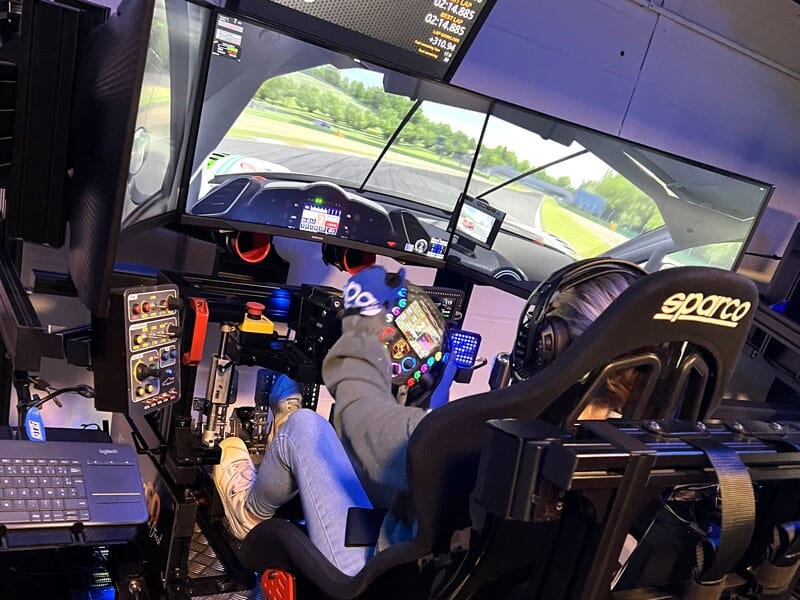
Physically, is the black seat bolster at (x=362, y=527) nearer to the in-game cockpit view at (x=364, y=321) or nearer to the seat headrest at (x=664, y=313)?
the in-game cockpit view at (x=364, y=321)

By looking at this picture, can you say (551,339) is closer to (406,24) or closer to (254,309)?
(254,309)

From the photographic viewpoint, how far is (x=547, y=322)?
1037 mm

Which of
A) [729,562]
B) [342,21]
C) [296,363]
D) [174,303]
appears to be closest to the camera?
[729,562]

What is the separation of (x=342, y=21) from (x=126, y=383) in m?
1.27

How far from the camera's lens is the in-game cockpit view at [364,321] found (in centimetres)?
87

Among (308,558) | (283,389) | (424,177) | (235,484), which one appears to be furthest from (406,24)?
(308,558)

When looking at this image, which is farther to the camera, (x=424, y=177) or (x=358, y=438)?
(x=424, y=177)

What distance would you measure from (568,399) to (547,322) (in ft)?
0.53

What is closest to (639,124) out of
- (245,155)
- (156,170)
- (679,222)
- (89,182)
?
(679,222)

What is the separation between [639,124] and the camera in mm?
3266

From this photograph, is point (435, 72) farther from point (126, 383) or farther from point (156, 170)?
point (126, 383)

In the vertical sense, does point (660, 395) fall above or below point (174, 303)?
above

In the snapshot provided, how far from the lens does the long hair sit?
993mm

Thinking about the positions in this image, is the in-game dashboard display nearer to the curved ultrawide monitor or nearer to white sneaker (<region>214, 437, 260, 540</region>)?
the curved ultrawide monitor
